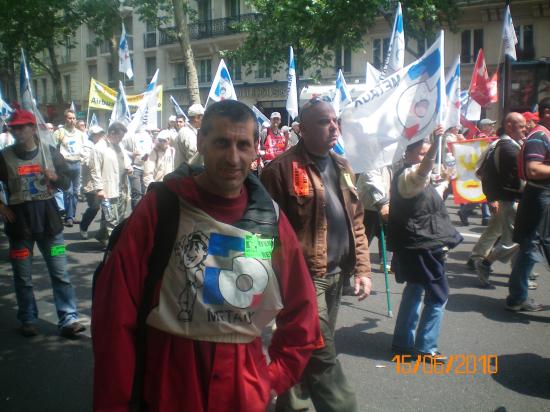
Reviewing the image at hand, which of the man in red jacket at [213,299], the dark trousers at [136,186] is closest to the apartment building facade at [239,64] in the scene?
the dark trousers at [136,186]

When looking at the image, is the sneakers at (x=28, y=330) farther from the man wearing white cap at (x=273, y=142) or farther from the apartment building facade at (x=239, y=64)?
the apartment building facade at (x=239, y=64)

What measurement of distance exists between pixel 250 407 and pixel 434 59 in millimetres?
3142

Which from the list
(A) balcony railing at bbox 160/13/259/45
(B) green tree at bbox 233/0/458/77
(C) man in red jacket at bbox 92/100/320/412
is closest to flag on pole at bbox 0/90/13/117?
(B) green tree at bbox 233/0/458/77

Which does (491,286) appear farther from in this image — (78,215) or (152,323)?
(78,215)

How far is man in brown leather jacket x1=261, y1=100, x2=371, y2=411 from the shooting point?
3.17 metres

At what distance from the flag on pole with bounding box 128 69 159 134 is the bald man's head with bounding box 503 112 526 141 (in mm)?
7109

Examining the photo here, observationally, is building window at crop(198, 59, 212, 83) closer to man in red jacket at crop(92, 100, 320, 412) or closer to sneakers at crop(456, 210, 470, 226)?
sneakers at crop(456, 210, 470, 226)

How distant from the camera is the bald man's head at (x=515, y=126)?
5969 mm

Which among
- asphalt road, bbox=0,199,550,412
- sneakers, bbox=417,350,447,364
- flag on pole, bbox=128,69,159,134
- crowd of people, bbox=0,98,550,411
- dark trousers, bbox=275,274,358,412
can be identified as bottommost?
asphalt road, bbox=0,199,550,412

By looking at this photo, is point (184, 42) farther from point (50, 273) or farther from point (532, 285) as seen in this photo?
point (532, 285)

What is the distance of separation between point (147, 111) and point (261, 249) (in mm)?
10023

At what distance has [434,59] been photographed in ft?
13.6

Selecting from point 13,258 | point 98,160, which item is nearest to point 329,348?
point 13,258
